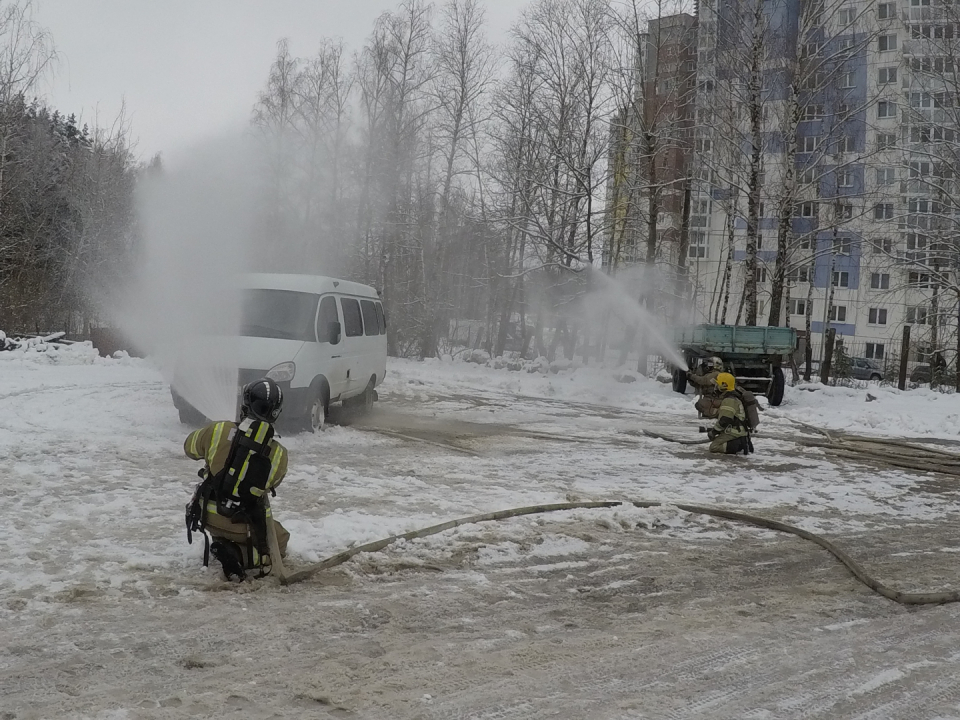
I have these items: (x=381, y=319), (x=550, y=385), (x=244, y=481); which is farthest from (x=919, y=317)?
(x=244, y=481)

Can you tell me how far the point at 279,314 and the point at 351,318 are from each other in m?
1.64

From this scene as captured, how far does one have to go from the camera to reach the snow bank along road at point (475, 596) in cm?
388

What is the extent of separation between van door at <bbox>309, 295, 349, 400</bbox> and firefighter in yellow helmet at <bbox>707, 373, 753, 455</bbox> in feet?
17.4

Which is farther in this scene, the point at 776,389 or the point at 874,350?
the point at 874,350

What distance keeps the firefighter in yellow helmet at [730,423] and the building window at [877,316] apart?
1687 inches

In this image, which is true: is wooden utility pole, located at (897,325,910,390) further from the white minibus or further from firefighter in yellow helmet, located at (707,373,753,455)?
the white minibus

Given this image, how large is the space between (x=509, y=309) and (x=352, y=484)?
95.9 ft

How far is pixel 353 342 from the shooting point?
12.9m

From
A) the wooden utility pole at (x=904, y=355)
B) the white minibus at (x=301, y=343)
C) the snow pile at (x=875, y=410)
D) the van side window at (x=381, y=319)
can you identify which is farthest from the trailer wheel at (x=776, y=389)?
the white minibus at (x=301, y=343)

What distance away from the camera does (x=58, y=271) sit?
131 ft

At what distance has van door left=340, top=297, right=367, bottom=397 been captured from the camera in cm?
1268

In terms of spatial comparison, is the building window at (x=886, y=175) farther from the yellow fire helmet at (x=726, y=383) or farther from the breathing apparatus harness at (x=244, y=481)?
the breathing apparatus harness at (x=244, y=481)

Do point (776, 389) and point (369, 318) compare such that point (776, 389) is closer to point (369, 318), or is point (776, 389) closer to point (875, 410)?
point (875, 410)

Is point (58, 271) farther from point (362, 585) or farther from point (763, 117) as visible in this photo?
point (362, 585)
